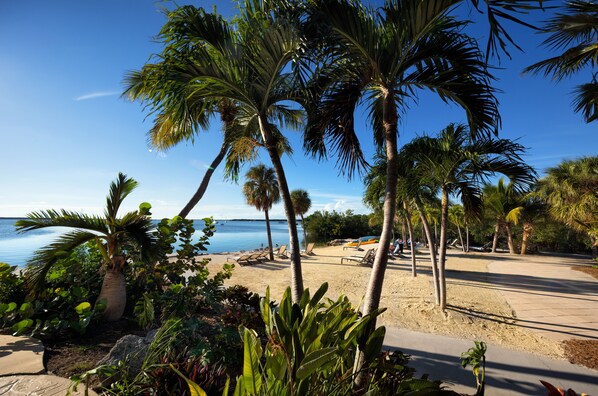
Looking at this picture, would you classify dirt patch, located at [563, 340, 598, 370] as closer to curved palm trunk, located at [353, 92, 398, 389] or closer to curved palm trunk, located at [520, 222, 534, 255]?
curved palm trunk, located at [353, 92, 398, 389]

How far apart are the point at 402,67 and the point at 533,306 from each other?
819cm

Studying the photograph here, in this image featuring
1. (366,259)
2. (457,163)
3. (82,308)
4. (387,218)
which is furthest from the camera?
(366,259)

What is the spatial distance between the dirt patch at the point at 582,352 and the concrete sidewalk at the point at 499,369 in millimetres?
246

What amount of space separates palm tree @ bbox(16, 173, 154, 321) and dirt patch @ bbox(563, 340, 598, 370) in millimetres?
7083

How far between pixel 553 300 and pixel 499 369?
599 centimetres

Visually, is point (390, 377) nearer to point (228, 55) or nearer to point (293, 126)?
point (228, 55)

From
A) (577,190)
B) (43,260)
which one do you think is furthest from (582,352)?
(577,190)

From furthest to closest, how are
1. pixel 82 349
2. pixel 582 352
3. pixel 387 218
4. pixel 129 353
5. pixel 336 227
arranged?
1. pixel 336 227
2. pixel 582 352
3. pixel 82 349
4. pixel 387 218
5. pixel 129 353

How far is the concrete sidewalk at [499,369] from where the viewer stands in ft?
10.1

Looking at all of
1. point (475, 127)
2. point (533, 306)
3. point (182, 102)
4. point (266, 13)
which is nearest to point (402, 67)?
point (475, 127)

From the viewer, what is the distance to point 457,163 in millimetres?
5371

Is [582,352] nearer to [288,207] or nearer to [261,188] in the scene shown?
[288,207]

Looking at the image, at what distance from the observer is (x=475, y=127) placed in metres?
2.87

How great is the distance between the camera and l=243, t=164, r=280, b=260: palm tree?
690 inches
